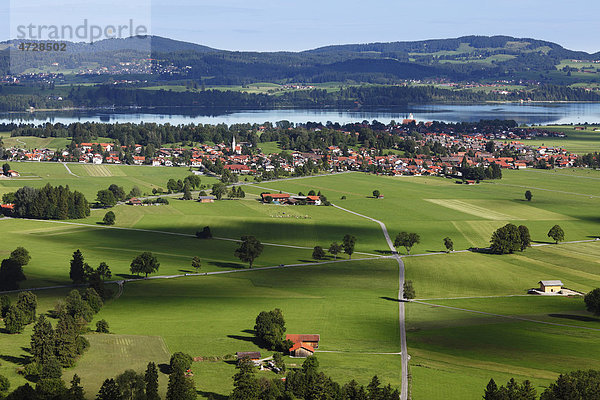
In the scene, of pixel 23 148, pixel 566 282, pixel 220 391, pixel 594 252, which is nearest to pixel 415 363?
pixel 220 391

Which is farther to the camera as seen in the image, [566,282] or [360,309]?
[566,282]

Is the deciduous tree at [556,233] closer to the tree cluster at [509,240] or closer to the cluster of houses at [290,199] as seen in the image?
the tree cluster at [509,240]

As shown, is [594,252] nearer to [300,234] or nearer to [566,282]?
[566,282]

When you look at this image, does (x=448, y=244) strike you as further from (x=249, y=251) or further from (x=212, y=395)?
(x=212, y=395)

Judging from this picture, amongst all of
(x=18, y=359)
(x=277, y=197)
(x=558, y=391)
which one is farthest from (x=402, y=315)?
(x=277, y=197)

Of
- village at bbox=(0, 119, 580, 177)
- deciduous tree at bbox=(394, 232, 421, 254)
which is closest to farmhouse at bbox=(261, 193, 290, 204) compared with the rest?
village at bbox=(0, 119, 580, 177)

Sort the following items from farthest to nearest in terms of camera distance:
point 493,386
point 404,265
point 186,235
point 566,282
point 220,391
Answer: point 186,235 < point 404,265 < point 566,282 < point 220,391 < point 493,386

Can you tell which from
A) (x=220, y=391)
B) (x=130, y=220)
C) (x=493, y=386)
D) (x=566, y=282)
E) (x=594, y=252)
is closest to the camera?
(x=493, y=386)
